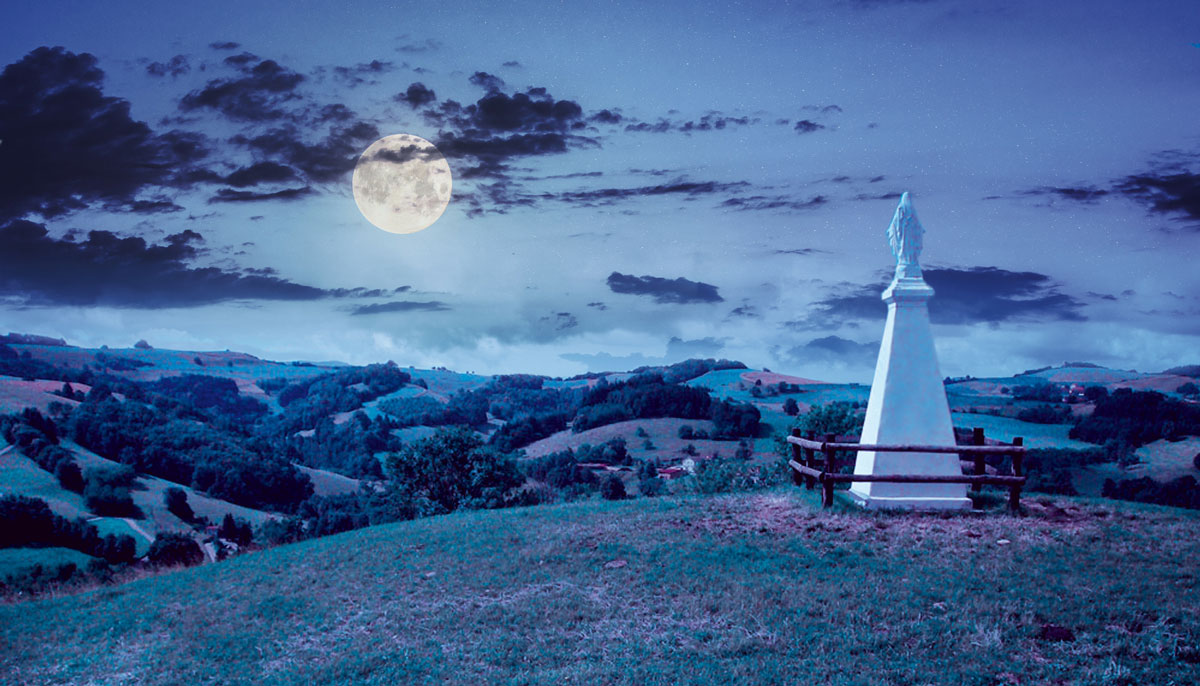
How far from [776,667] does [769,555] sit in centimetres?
485

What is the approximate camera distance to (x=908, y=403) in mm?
15672

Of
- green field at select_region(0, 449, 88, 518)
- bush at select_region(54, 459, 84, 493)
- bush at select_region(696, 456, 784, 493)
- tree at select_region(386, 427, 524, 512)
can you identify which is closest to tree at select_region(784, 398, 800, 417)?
bush at select_region(696, 456, 784, 493)

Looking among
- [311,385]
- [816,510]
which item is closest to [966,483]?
[816,510]

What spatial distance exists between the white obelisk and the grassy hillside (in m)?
0.83

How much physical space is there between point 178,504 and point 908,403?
3510 inches

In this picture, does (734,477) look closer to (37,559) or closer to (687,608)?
(687,608)

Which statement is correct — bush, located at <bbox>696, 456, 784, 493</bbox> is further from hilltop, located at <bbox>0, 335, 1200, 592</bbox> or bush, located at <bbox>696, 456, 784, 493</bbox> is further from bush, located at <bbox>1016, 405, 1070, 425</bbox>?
bush, located at <bbox>1016, 405, 1070, 425</bbox>

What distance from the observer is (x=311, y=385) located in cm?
15575

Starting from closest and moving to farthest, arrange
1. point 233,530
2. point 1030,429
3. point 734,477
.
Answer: point 734,477 → point 1030,429 → point 233,530

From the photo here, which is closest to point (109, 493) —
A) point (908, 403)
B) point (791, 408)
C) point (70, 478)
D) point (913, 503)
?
point (70, 478)

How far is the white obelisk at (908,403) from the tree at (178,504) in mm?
86672

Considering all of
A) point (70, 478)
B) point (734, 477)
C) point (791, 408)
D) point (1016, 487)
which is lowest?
point (70, 478)

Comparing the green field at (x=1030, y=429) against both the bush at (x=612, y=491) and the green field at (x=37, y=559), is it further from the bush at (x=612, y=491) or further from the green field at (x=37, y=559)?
the green field at (x=37, y=559)

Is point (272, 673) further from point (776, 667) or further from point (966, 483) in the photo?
point (966, 483)
